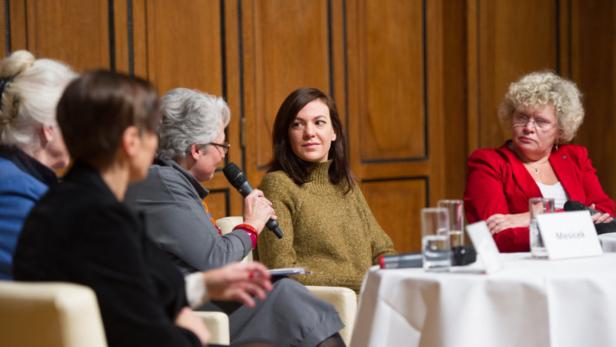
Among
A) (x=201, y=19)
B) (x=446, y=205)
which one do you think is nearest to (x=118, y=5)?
(x=201, y=19)

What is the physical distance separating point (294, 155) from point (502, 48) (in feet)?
9.60

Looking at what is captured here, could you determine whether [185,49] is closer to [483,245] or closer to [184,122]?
[184,122]

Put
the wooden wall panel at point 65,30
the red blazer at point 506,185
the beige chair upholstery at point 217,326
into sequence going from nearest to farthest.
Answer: the beige chair upholstery at point 217,326 < the red blazer at point 506,185 < the wooden wall panel at point 65,30

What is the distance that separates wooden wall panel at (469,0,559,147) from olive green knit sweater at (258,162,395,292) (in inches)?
105

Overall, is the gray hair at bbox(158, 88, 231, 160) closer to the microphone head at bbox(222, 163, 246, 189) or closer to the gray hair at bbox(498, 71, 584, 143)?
the microphone head at bbox(222, 163, 246, 189)

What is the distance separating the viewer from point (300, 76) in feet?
17.2

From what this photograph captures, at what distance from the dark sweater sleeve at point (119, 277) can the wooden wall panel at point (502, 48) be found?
4.47 m

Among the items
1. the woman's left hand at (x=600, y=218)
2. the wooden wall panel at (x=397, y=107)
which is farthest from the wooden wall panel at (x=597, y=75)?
the woman's left hand at (x=600, y=218)

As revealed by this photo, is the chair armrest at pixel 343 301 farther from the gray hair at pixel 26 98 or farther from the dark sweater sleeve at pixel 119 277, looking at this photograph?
the dark sweater sleeve at pixel 119 277

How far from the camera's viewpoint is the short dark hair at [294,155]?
11.2 feet

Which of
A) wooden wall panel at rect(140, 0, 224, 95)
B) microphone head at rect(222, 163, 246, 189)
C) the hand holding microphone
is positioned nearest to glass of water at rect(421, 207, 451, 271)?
the hand holding microphone

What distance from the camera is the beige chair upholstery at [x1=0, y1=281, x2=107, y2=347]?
1.55m

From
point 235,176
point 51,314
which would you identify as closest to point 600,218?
point 235,176

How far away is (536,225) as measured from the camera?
2.65 metres
